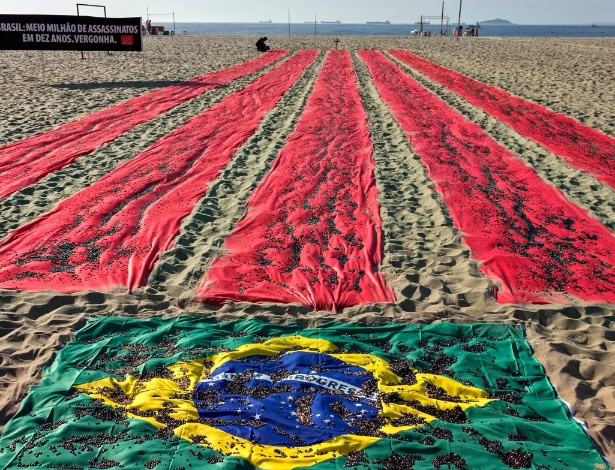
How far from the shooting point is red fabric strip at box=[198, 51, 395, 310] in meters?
5.52

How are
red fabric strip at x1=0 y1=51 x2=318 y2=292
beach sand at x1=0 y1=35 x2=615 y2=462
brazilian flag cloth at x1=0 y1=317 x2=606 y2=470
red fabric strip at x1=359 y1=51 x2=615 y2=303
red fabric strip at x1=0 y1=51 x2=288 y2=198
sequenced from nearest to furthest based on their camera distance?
1. brazilian flag cloth at x1=0 y1=317 x2=606 y2=470
2. beach sand at x1=0 y1=35 x2=615 y2=462
3. red fabric strip at x1=359 y1=51 x2=615 y2=303
4. red fabric strip at x1=0 y1=51 x2=318 y2=292
5. red fabric strip at x1=0 y1=51 x2=288 y2=198

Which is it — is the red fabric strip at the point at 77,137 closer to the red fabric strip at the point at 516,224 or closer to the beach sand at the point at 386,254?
the beach sand at the point at 386,254

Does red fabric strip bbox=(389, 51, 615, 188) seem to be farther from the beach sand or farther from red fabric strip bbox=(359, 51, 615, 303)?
red fabric strip bbox=(359, 51, 615, 303)

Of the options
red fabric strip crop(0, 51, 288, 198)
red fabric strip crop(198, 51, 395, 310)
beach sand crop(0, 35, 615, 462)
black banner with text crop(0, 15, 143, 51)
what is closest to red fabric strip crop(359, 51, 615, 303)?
beach sand crop(0, 35, 615, 462)

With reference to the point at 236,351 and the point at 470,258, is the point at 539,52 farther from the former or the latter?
the point at 236,351

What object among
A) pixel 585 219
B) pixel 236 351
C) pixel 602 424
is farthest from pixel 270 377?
pixel 585 219

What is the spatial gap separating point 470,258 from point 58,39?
17440 mm

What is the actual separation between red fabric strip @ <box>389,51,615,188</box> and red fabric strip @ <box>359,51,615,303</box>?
1032mm

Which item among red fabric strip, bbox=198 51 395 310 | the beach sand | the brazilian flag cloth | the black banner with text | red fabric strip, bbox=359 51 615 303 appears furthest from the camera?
the black banner with text

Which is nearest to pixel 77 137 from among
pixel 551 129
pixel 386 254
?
pixel 386 254

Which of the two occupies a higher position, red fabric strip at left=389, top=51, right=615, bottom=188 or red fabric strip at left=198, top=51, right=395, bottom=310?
red fabric strip at left=389, top=51, right=615, bottom=188

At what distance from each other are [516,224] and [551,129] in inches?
223

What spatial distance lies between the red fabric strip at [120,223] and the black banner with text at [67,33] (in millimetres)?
10286

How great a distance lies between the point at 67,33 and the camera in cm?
1880
